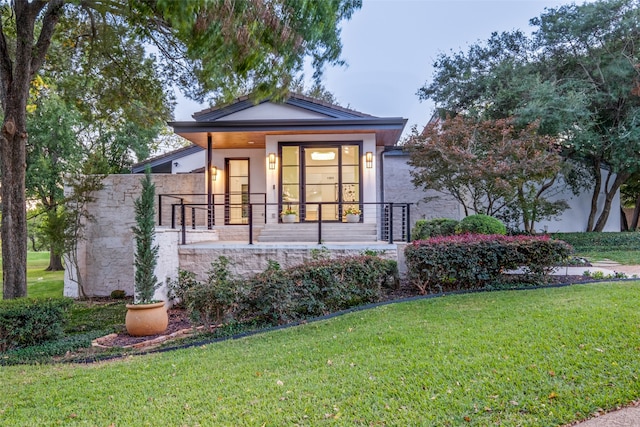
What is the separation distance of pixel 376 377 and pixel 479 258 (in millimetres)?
4271

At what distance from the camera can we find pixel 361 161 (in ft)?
36.6

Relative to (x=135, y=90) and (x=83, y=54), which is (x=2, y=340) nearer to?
(x=135, y=90)

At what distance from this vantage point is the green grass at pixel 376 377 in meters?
2.87

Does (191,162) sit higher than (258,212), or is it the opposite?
(191,162)

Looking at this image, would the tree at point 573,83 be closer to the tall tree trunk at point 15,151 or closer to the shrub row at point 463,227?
the shrub row at point 463,227

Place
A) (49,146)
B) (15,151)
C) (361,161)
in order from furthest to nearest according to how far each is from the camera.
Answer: (49,146) < (361,161) < (15,151)

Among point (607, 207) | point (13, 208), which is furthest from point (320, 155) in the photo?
point (607, 207)

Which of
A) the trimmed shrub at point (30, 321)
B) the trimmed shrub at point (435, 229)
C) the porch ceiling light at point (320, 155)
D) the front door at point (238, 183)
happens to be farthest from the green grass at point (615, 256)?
the trimmed shrub at point (30, 321)

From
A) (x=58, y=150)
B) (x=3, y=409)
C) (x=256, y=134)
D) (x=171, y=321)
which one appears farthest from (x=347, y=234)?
(x=58, y=150)

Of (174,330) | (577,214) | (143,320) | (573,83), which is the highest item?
(573,83)

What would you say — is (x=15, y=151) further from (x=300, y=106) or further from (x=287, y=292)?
(x=300, y=106)

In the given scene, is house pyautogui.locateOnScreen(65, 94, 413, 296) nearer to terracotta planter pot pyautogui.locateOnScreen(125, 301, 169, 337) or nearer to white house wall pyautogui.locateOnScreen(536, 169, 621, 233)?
terracotta planter pot pyautogui.locateOnScreen(125, 301, 169, 337)

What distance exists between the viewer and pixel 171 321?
715 centimetres

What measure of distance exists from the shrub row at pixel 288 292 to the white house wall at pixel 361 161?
4394 mm
